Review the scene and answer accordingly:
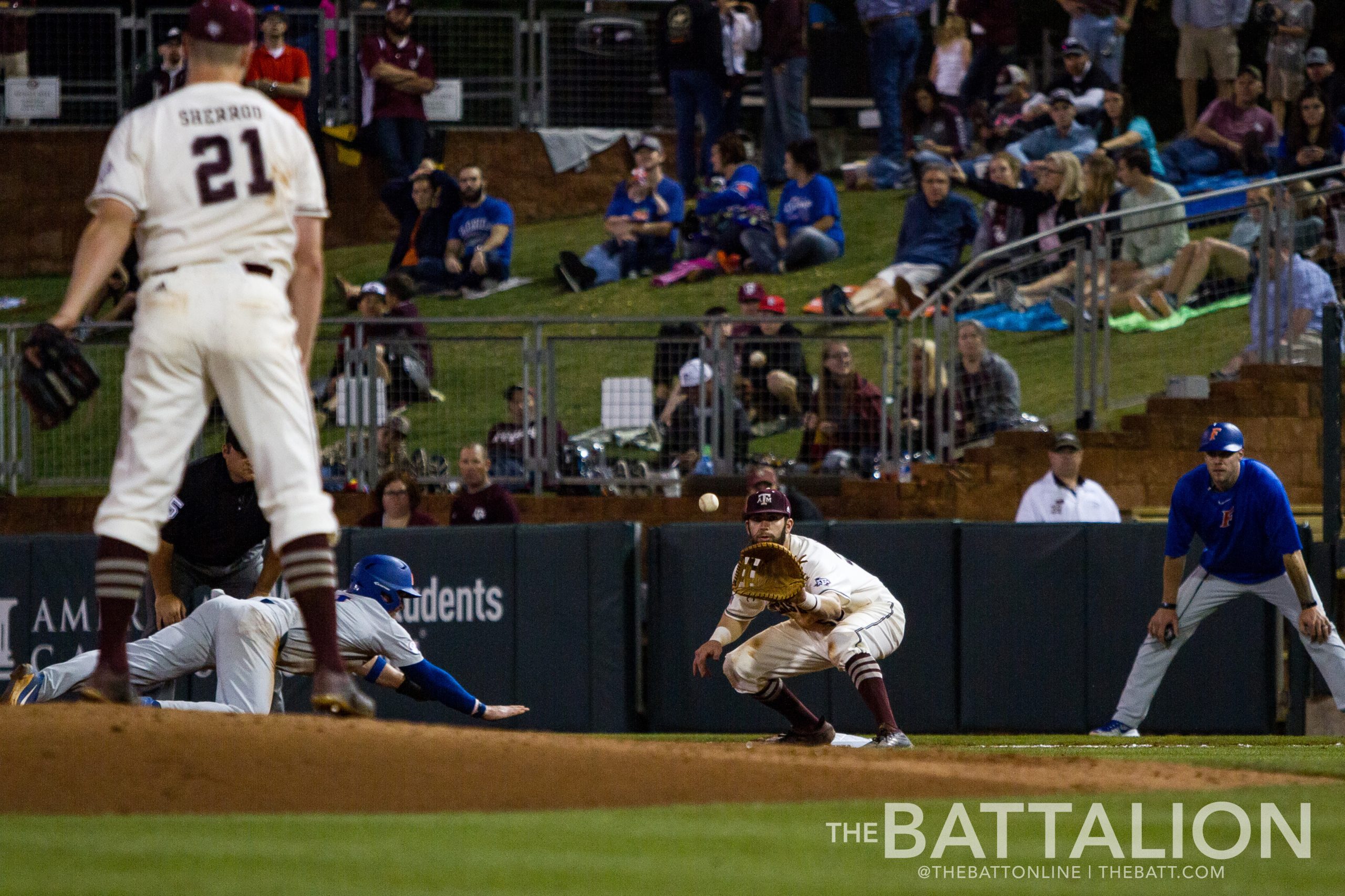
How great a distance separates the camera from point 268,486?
5.98m

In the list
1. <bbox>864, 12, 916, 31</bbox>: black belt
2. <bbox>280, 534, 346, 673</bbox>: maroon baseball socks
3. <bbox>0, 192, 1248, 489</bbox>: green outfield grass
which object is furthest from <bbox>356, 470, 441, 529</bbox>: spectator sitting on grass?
<bbox>864, 12, 916, 31</bbox>: black belt

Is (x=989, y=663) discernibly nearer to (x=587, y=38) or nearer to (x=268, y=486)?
(x=268, y=486)

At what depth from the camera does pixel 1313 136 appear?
1712 cm

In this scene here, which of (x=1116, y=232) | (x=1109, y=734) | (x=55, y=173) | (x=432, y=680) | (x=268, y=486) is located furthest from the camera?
(x=55, y=173)

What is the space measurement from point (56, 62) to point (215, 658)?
15166 mm

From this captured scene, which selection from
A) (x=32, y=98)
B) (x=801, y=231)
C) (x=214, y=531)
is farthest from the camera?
(x=32, y=98)

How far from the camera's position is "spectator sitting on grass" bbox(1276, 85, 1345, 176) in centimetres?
1683

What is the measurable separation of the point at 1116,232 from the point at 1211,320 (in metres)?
1.20

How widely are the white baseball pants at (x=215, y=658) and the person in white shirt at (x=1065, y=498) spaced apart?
6.14 m

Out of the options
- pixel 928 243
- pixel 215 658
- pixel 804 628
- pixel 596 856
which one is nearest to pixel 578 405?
pixel 928 243

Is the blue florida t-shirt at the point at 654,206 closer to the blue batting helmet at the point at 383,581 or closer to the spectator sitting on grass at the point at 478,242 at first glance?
the spectator sitting on grass at the point at 478,242

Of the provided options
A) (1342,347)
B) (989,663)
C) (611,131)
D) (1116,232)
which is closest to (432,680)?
(989,663)

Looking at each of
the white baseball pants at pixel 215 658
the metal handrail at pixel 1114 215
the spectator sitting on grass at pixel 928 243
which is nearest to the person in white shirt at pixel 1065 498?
the metal handrail at pixel 1114 215

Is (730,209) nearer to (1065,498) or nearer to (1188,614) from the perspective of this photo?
(1065,498)
